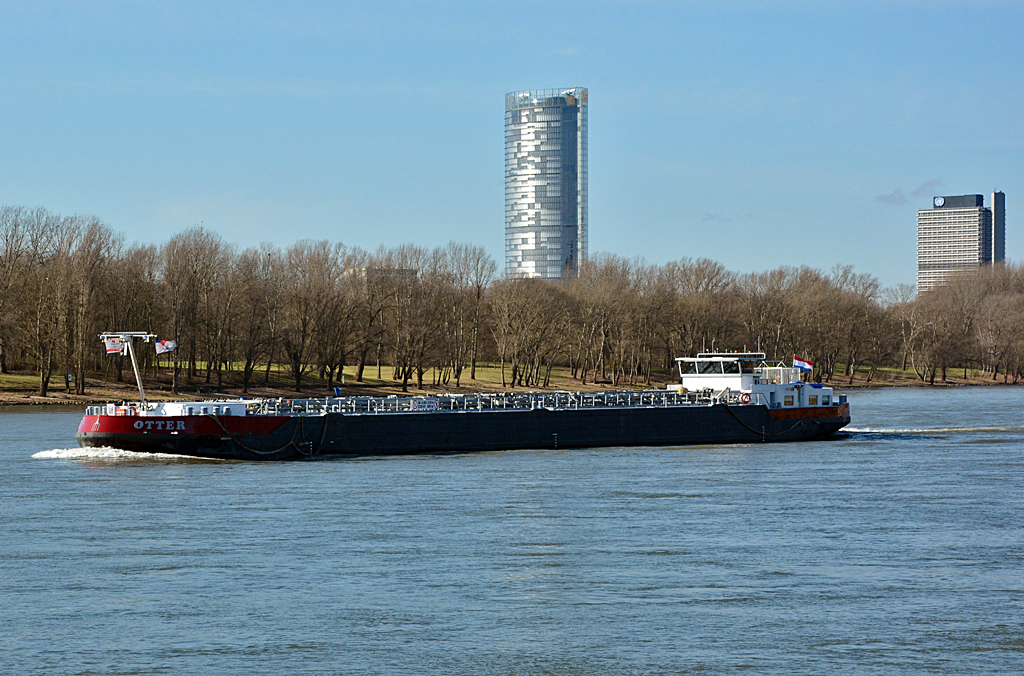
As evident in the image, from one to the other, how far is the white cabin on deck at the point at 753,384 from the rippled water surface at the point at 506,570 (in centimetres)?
1924

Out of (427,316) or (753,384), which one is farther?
(427,316)

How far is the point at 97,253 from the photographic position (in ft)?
343

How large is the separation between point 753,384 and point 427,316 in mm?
54837

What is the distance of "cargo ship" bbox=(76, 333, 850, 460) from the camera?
5669cm

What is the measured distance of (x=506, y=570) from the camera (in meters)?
31.0

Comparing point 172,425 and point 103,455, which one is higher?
point 172,425

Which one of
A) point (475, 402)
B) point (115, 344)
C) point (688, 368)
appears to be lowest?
point (475, 402)

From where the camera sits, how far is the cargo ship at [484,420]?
56.7 metres

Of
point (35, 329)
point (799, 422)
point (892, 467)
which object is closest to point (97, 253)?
point (35, 329)

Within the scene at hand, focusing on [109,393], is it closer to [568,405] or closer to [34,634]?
[568,405]

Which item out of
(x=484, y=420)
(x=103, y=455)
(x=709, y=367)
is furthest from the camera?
(x=709, y=367)

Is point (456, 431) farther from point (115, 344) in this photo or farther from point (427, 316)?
point (427, 316)

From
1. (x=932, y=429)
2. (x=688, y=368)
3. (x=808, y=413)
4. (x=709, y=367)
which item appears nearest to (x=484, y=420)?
(x=709, y=367)

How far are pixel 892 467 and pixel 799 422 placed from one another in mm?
17243
